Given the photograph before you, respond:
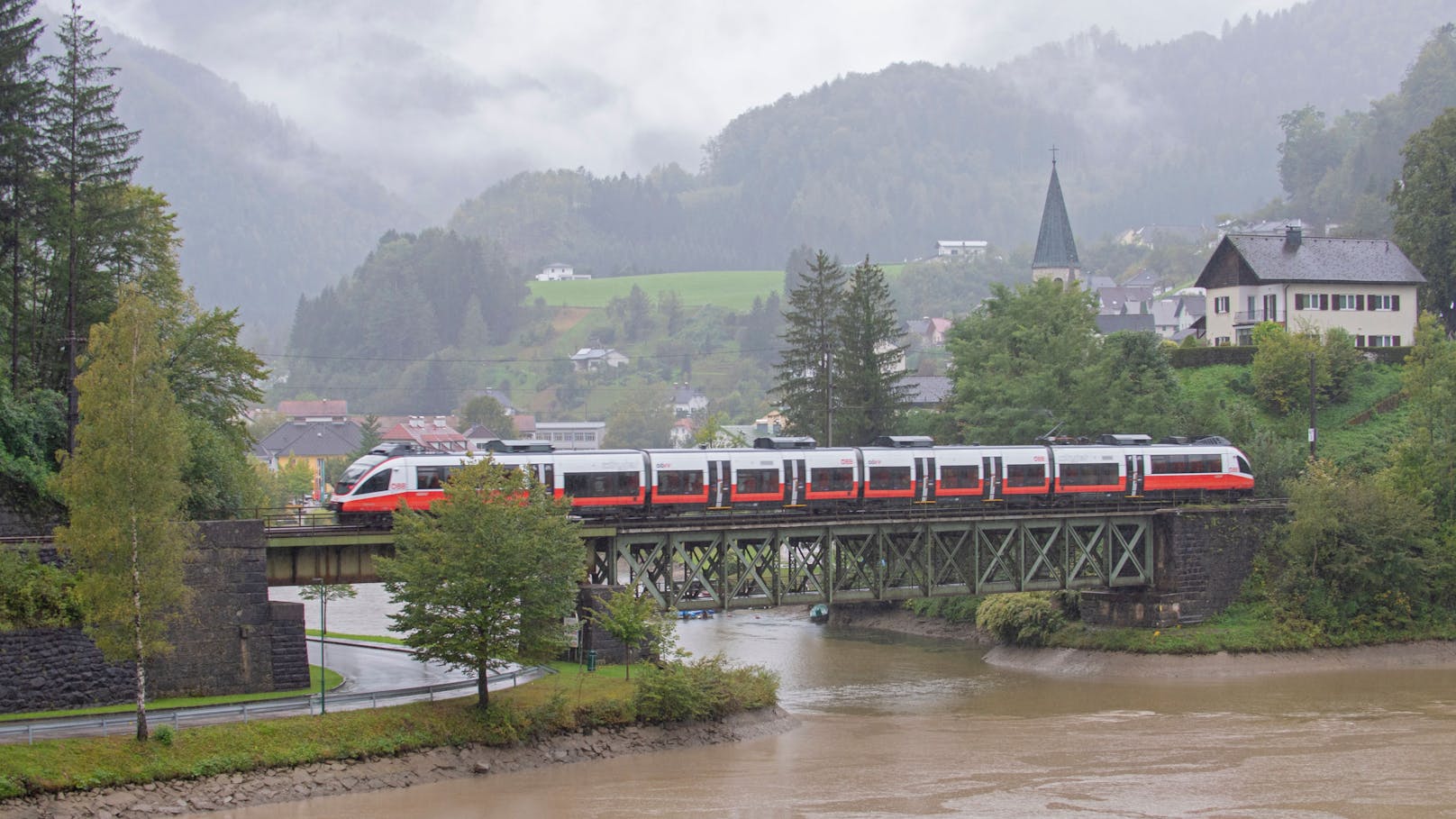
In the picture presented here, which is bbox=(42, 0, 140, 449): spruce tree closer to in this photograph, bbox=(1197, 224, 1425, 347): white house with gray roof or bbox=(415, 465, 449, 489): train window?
bbox=(415, 465, 449, 489): train window

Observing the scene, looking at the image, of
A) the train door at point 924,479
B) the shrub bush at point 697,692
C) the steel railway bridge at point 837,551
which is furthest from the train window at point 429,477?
the train door at point 924,479

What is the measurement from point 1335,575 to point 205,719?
151 feet

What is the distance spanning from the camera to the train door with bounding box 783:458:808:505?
183ft

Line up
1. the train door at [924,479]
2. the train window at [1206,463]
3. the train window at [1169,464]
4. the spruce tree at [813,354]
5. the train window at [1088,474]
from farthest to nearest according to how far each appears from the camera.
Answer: the spruce tree at [813,354]
the train window at [1206,463]
the train window at [1169,464]
the train window at [1088,474]
the train door at [924,479]

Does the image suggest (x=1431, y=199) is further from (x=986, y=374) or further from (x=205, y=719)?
(x=205, y=719)

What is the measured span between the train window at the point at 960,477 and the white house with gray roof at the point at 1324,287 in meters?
42.0

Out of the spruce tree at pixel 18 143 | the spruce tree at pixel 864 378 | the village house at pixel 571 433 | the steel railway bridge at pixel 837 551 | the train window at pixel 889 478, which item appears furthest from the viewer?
the village house at pixel 571 433

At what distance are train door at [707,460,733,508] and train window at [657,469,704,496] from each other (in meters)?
0.40

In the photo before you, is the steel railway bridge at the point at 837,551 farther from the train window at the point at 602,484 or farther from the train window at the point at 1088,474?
the train window at the point at 1088,474

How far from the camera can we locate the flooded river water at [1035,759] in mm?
39250

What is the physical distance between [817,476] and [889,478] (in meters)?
3.28

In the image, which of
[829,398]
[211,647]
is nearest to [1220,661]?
[829,398]

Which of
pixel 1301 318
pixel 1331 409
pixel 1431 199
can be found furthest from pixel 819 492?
pixel 1431 199

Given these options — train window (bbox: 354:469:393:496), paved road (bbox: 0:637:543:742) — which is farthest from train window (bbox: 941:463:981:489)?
train window (bbox: 354:469:393:496)
